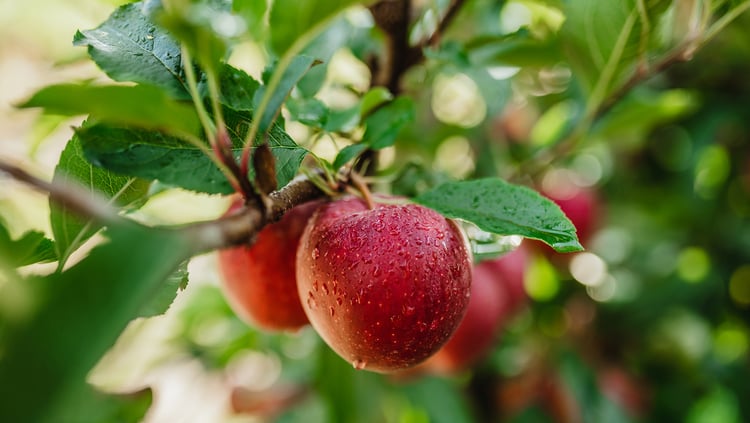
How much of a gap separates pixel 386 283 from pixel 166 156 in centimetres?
16

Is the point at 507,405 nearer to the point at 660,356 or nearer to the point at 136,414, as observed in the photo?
the point at 660,356

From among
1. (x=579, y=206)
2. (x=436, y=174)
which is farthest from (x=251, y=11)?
(x=579, y=206)

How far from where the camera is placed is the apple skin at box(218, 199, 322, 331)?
0.52 m

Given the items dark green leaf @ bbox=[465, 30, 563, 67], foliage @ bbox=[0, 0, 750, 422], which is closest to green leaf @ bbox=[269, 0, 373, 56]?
foliage @ bbox=[0, 0, 750, 422]

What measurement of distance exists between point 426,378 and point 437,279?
677mm

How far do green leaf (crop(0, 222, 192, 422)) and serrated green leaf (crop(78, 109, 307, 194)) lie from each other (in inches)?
4.8

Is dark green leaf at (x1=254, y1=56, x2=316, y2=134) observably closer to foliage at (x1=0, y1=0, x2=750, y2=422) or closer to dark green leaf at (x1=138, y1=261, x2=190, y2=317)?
foliage at (x1=0, y1=0, x2=750, y2=422)

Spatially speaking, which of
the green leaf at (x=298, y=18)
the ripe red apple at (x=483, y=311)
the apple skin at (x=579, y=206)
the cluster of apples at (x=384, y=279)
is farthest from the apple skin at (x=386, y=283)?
the apple skin at (x=579, y=206)

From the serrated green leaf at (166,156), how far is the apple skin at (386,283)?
6 cm

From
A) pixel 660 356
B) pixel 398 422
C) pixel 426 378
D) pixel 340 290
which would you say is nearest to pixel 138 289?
pixel 340 290

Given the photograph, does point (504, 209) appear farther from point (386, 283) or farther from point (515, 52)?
point (515, 52)

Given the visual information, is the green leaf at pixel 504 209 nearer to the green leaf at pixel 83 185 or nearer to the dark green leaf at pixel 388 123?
the dark green leaf at pixel 388 123

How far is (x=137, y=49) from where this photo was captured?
1.39 feet

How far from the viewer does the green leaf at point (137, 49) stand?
407 millimetres
